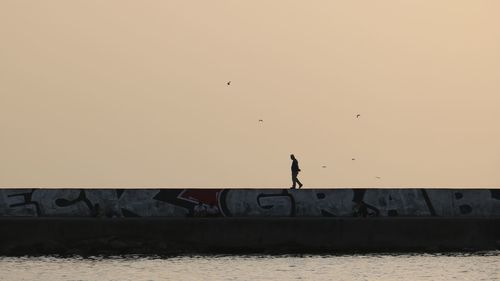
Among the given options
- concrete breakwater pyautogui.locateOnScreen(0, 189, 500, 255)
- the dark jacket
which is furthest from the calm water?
the dark jacket

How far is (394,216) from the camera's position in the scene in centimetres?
7775

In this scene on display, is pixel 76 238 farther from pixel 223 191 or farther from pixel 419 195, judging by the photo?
pixel 419 195

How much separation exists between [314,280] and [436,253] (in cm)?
1211

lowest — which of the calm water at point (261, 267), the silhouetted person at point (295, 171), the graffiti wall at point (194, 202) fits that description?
the calm water at point (261, 267)

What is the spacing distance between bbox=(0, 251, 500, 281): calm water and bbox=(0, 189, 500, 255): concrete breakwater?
2.10 ft

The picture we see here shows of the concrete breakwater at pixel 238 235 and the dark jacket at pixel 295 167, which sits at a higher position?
the dark jacket at pixel 295 167

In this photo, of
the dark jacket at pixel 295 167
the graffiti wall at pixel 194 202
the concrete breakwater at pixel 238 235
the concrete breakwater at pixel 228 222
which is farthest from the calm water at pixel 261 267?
the dark jacket at pixel 295 167

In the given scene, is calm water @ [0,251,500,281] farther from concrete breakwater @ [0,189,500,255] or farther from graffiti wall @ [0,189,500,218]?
graffiti wall @ [0,189,500,218]

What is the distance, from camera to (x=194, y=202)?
76875 mm

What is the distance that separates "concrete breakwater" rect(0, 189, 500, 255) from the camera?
248 feet

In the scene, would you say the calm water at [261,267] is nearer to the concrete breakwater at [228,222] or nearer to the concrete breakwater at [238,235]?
the concrete breakwater at [238,235]

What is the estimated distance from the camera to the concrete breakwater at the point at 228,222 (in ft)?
248

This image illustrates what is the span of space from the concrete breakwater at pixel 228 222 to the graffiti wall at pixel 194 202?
40mm

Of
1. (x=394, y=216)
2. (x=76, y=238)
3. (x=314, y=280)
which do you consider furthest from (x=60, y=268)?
(x=394, y=216)
